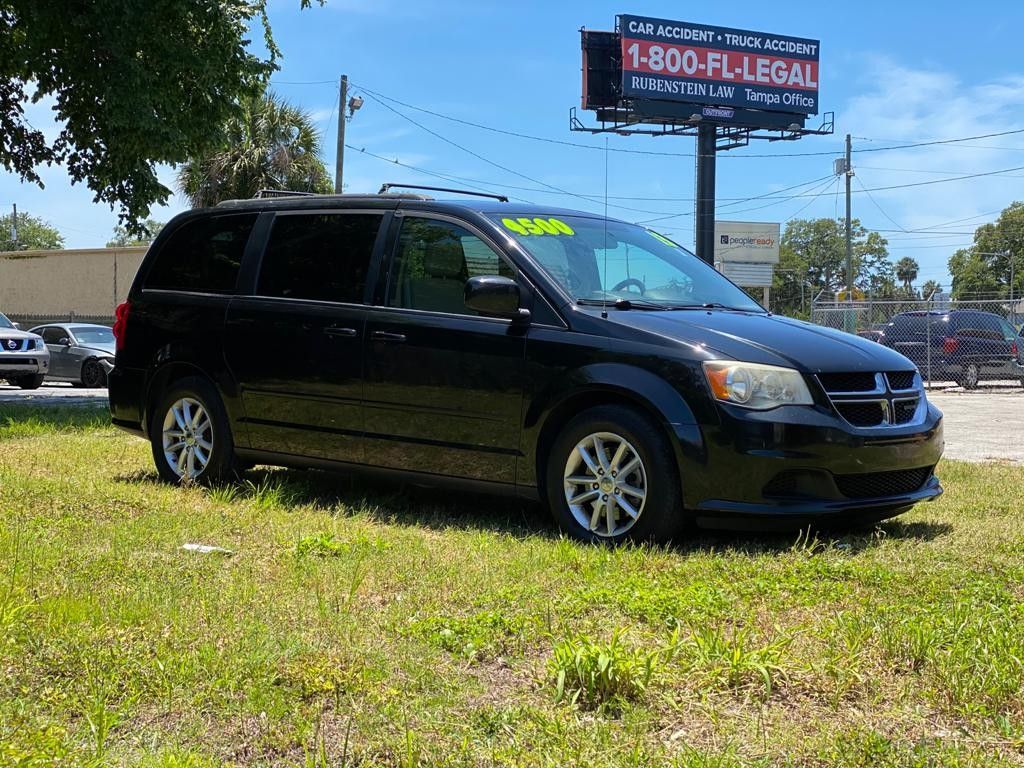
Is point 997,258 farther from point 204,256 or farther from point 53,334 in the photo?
point 204,256

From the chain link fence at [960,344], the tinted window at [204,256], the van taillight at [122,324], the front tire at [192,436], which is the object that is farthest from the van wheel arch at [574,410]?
the chain link fence at [960,344]

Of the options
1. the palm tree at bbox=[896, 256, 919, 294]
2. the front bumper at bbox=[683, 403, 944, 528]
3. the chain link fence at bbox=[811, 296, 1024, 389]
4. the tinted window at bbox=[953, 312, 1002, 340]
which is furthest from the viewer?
the palm tree at bbox=[896, 256, 919, 294]

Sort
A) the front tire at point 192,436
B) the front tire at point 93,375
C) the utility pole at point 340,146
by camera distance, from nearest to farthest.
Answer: the front tire at point 192,436 → the front tire at point 93,375 → the utility pole at point 340,146

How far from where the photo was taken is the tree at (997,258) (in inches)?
4200

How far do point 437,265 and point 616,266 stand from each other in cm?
99

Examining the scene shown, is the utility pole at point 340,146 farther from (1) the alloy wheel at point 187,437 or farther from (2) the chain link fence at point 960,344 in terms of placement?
(1) the alloy wheel at point 187,437

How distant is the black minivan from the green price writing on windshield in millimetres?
14

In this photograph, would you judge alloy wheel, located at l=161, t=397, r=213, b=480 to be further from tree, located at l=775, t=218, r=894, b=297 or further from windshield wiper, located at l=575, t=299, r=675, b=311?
tree, located at l=775, t=218, r=894, b=297

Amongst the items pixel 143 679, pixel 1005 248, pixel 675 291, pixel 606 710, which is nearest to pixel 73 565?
pixel 143 679

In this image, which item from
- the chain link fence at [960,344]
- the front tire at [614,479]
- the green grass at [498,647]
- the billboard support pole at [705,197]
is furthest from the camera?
the billboard support pole at [705,197]

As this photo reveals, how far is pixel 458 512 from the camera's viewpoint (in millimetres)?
6805

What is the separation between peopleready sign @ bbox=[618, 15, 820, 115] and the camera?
49750 mm

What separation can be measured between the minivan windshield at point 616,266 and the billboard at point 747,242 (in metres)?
54.3

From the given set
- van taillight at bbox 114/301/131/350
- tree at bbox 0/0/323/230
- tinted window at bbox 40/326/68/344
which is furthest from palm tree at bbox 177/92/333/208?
van taillight at bbox 114/301/131/350
